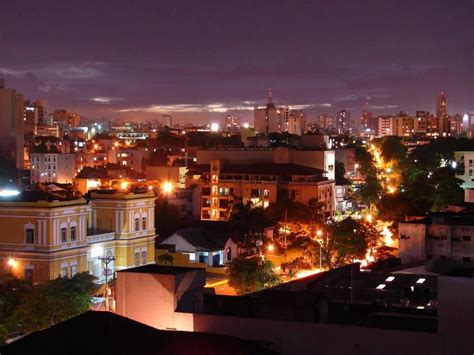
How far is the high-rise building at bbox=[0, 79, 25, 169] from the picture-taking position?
78.1 meters

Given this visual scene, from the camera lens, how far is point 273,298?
13.6m

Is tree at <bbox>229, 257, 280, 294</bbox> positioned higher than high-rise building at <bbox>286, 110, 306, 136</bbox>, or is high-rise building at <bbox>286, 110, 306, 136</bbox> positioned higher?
high-rise building at <bbox>286, 110, 306, 136</bbox>

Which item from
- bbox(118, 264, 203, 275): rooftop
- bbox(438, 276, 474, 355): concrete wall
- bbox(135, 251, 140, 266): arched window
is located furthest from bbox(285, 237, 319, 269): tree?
bbox(438, 276, 474, 355): concrete wall

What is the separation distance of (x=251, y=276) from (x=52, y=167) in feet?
163

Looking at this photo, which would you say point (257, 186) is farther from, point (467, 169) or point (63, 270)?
point (63, 270)

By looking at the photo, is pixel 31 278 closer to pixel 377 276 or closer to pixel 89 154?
pixel 377 276

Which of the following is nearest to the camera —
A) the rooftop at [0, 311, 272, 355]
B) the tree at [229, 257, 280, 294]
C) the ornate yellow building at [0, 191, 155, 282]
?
the rooftop at [0, 311, 272, 355]

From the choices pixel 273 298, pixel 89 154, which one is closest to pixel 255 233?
pixel 273 298

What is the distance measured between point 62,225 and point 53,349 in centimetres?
1781

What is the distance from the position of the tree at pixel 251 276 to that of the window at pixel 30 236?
6.53 metres

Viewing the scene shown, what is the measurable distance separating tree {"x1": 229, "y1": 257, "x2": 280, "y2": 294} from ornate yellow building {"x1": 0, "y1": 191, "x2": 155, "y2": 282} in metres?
4.32

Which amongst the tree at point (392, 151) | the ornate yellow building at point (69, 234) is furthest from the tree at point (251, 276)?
the tree at point (392, 151)

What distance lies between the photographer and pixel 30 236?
2769 cm

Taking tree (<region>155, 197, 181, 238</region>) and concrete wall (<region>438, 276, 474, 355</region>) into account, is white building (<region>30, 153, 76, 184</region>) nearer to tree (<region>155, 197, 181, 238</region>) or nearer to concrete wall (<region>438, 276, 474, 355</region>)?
tree (<region>155, 197, 181, 238</region>)
